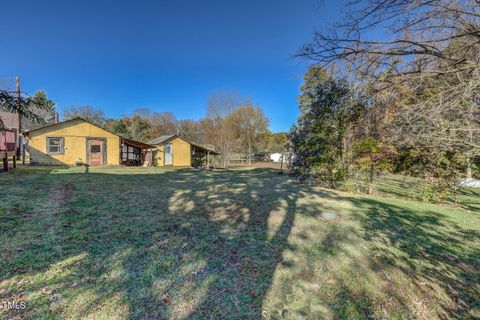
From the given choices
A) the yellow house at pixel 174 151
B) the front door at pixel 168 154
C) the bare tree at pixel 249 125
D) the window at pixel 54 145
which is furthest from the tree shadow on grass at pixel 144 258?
the bare tree at pixel 249 125

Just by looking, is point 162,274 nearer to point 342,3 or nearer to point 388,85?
point 342,3

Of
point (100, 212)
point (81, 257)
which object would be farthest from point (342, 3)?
point (100, 212)

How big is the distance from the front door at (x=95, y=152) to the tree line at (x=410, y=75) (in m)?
16.0

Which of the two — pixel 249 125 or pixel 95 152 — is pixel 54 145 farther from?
pixel 249 125

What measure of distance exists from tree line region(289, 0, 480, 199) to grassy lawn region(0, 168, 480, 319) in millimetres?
2251

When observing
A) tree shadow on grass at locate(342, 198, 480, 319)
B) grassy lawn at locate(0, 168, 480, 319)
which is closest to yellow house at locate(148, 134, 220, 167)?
grassy lawn at locate(0, 168, 480, 319)

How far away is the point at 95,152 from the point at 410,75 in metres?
18.4

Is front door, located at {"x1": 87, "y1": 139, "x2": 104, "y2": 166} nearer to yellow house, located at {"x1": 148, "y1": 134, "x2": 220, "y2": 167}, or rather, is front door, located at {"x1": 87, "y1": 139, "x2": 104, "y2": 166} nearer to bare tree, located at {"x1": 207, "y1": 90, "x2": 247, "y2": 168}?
yellow house, located at {"x1": 148, "y1": 134, "x2": 220, "y2": 167}

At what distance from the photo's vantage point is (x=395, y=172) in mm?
9688

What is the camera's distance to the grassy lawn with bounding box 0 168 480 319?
2113mm

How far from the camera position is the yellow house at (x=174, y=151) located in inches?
833

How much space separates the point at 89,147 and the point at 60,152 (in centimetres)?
168

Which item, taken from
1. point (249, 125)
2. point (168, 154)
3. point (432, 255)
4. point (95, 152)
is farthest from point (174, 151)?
point (432, 255)

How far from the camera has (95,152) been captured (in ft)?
54.7
